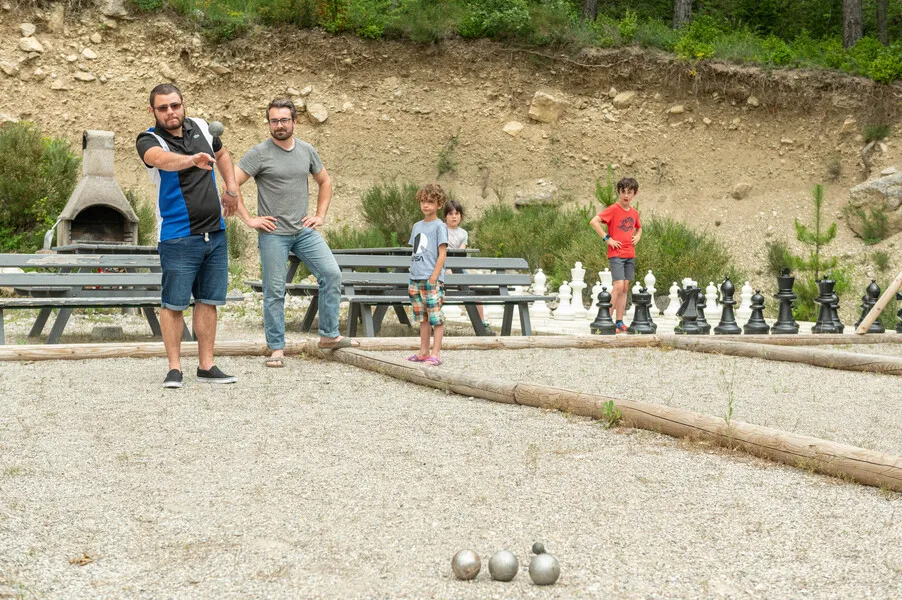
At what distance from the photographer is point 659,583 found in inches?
101

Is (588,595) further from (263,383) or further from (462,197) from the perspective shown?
(462,197)

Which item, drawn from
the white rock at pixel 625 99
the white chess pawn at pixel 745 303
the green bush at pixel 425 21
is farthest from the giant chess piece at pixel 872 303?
the green bush at pixel 425 21

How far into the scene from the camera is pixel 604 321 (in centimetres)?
941

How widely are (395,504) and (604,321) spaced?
20.9 ft

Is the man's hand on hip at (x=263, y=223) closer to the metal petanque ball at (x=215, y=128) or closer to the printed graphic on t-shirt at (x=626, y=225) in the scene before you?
the metal petanque ball at (x=215, y=128)

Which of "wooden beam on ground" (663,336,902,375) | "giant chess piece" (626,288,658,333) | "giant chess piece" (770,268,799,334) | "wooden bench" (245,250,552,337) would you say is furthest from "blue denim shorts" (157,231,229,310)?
"giant chess piece" (770,268,799,334)

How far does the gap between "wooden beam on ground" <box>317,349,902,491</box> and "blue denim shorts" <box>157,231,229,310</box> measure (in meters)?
1.27

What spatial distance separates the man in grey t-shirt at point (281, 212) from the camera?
21.1ft

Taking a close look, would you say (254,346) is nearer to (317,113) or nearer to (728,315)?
(728,315)

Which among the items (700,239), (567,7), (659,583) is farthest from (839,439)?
(567,7)

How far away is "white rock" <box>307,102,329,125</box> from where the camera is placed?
74.7 ft

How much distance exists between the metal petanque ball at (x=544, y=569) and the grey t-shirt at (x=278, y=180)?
431cm

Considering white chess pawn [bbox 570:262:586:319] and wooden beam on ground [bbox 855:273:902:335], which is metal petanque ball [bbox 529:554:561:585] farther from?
white chess pawn [bbox 570:262:586:319]

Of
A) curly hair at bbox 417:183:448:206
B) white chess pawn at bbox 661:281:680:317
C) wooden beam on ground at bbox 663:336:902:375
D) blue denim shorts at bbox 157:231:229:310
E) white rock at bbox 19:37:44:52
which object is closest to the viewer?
blue denim shorts at bbox 157:231:229:310
